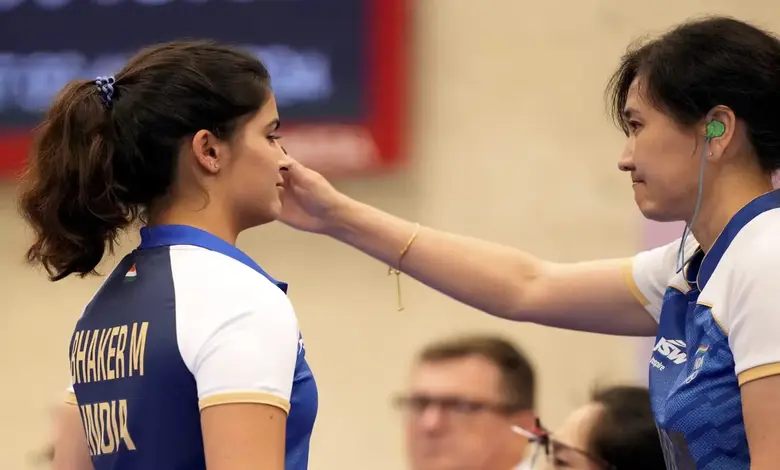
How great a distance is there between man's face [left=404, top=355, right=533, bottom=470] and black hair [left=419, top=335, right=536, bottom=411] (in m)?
0.01

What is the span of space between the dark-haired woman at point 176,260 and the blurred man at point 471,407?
110cm

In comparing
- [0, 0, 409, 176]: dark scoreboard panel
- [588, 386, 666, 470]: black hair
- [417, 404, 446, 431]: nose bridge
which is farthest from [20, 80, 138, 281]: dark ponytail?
[0, 0, 409, 176]: dark scoreboard panel

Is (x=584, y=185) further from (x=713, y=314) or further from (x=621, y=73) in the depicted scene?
(x=713, y=314)

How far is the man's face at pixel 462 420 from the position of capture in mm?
2408

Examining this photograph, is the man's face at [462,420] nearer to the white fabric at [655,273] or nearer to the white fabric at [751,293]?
the white fabric at [655,273]

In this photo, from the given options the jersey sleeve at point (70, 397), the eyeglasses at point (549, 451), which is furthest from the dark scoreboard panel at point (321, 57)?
the jersey sleeve at point (70, 397)

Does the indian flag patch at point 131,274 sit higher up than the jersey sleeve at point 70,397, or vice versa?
the indian flag patch at point 131,274

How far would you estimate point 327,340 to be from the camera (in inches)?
140

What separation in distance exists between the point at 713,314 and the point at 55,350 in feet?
8.78

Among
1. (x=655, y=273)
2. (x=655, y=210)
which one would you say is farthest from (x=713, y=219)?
(x=655, y=273)

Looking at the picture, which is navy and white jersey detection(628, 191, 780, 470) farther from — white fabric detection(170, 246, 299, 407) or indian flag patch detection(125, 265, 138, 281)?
indian flag patch detection(125, 265, 138, 281)

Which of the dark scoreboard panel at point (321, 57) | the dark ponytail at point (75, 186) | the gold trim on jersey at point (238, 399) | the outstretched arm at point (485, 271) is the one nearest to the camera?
the gold trim on jersey at point (238, 399)

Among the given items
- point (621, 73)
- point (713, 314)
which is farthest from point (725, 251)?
point (621, 73)

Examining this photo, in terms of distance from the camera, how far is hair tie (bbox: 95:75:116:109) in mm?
1374
